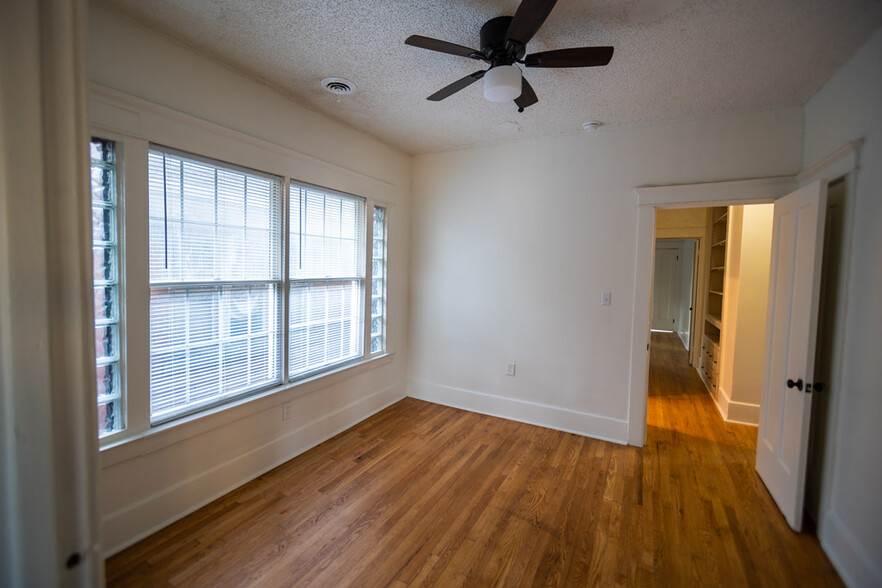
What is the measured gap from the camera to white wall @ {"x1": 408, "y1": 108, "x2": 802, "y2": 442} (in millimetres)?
3111

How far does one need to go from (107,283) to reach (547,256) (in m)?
3.14

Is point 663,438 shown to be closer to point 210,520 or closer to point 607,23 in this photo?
point 607,23

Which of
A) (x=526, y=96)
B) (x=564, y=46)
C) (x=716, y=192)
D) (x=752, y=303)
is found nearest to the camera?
(x=564, y=46)

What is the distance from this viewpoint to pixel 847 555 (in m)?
1.95

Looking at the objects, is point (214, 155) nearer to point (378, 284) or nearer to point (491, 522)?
point (378, 284)

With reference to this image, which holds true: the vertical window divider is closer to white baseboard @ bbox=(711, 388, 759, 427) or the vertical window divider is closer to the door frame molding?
the door frame molding

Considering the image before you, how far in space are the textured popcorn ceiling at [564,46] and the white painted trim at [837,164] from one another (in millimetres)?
503

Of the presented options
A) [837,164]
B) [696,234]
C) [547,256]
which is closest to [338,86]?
[547,256]

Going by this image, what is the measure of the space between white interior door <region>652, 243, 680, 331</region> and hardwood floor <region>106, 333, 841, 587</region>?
630 centimetres

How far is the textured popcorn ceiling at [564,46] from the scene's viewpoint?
1.86m

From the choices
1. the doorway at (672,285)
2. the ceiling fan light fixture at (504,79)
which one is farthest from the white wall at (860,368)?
the doorway at (672,285)

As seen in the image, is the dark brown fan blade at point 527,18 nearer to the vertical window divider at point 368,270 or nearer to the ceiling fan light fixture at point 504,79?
the ceiling fan light fixture at point 504,79

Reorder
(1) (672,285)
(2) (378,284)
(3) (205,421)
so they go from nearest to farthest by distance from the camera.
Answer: (3) (205,421)
(2) (378,284)
(1) (672,285)

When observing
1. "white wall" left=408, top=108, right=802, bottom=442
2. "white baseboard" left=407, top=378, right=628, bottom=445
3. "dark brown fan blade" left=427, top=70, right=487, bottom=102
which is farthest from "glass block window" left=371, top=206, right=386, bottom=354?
"dark brown fan blade" left=427, top=70, right=487, bottom=102
